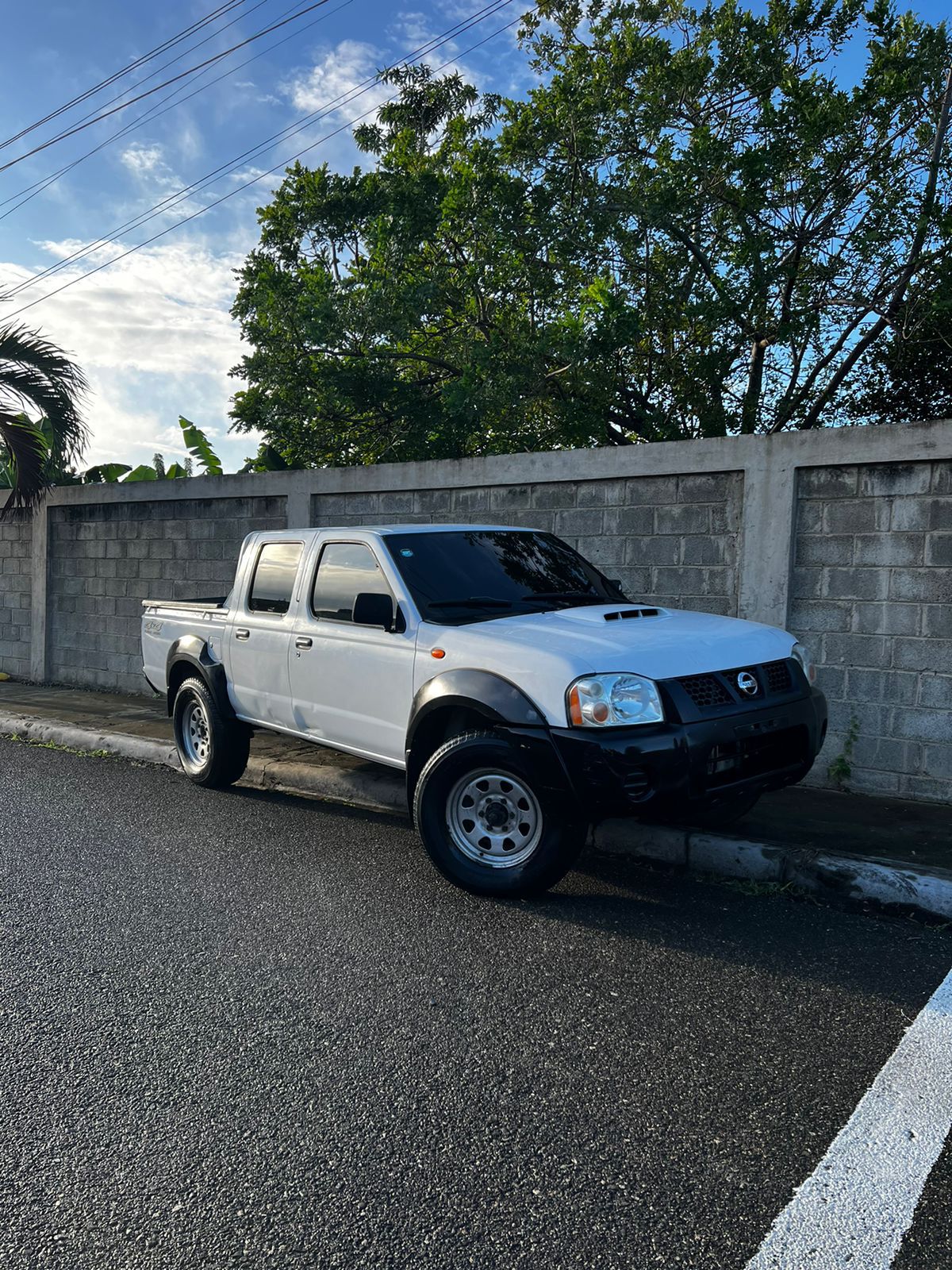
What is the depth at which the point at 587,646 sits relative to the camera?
14.6 ft

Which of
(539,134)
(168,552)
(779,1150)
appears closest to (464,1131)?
(779,1150)

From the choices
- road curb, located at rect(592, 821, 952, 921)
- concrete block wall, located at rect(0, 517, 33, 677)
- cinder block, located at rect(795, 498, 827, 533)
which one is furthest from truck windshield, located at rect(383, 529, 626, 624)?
concrete block wall, located at rect(0, 517, 33, 677)

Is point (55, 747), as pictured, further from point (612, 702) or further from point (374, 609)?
point (612, 702)

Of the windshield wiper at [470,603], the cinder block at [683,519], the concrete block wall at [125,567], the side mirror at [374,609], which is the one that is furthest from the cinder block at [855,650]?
the concrete block wall at [125,567]

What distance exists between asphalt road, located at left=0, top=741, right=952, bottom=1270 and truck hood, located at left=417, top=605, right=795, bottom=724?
1084mm

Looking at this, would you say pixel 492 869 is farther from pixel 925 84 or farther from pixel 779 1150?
pixel 925 84

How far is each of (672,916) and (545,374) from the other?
11750 mm

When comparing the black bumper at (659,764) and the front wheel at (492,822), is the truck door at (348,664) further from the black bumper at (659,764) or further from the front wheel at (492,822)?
the black bumper at (659,764)

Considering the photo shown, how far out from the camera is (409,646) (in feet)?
17.1

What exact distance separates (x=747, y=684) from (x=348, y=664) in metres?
2.25

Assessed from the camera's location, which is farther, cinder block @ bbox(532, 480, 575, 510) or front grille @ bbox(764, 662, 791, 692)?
cinder block @ bbox(532, 480, 575, 510)

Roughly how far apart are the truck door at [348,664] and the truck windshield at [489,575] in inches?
7.6

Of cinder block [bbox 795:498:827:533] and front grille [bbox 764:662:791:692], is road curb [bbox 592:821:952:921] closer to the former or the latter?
front grille [bbox 764:662:791:692]

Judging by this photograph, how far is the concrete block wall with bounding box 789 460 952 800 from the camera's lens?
6.36 meters
